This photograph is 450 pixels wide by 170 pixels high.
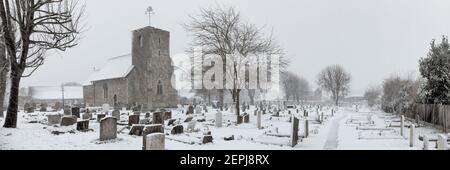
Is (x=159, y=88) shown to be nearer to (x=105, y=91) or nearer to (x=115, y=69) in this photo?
(x=115, y=69)

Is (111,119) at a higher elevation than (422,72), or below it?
below

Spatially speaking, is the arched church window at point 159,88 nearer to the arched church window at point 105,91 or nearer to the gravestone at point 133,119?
the arched church window at point 105,91

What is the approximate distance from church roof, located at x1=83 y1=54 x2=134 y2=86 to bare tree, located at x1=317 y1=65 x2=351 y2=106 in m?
45.5

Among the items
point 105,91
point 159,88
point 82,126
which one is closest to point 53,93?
point 105,91

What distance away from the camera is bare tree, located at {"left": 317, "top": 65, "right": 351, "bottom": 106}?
7616 centimetres

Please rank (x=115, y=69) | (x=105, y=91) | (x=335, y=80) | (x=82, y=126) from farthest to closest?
(x=335, y=80), (x=115, y=69), (x=105, y=91), (x=82, y=126)

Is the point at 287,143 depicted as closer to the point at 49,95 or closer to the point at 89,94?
the point at 89,94

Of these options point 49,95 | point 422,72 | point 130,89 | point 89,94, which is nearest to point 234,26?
point 422,72

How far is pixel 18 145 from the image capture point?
10.2m

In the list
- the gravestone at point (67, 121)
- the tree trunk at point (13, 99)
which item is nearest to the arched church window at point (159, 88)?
the gravestone at point (67, 121)

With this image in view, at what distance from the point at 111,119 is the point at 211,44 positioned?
13.8 meters

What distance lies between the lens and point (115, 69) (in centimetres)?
5044

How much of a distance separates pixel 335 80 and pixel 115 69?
4798 cm

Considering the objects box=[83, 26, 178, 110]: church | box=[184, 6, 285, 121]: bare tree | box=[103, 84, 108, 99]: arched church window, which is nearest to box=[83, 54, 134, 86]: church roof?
box=[83, 26, 178, 110]: church
